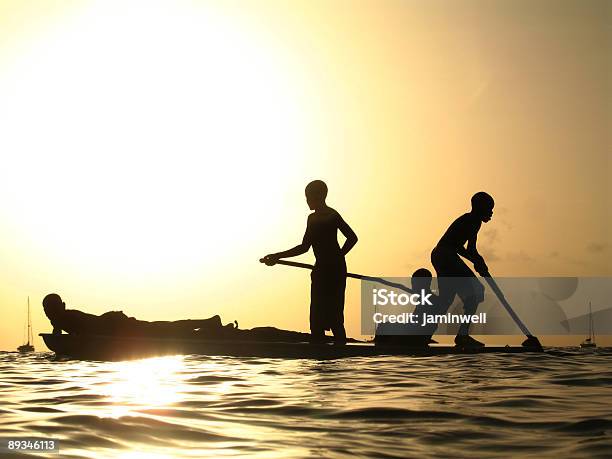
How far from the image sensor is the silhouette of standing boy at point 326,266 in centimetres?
1380

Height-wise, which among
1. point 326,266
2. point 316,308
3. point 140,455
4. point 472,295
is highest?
point 326,266

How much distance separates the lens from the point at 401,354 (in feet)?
44.4

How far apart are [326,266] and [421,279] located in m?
1.59

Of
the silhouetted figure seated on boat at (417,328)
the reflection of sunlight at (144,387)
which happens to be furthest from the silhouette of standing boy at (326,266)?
the reflection of sunlight at (144,387)

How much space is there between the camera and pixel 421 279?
45.9 feet

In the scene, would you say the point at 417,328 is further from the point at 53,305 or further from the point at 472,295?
the point at 53,305

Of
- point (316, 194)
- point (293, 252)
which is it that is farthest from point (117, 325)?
point (316, 194)

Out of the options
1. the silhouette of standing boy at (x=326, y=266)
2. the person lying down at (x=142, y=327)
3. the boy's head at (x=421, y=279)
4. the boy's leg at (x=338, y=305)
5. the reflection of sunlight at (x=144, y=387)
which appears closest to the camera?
the reflection of sunlight at (x=144, y=387)

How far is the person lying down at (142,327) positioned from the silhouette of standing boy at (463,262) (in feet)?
7.36

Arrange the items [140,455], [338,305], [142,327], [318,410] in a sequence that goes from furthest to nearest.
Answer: [142,327], [338,305], [318,410], [140,455]

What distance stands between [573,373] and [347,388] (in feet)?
11.2

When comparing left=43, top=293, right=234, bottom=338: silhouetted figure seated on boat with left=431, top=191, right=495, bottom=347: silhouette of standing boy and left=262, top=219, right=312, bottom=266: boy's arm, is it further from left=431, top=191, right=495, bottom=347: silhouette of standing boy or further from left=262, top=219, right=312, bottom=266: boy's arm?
left=431, top=191, right=495, bottom=347: silhouette of standing boy

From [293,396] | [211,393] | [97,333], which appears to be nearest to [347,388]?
[293,396]

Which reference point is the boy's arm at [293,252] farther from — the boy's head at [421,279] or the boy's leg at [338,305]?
the boy's head at [421,279]
